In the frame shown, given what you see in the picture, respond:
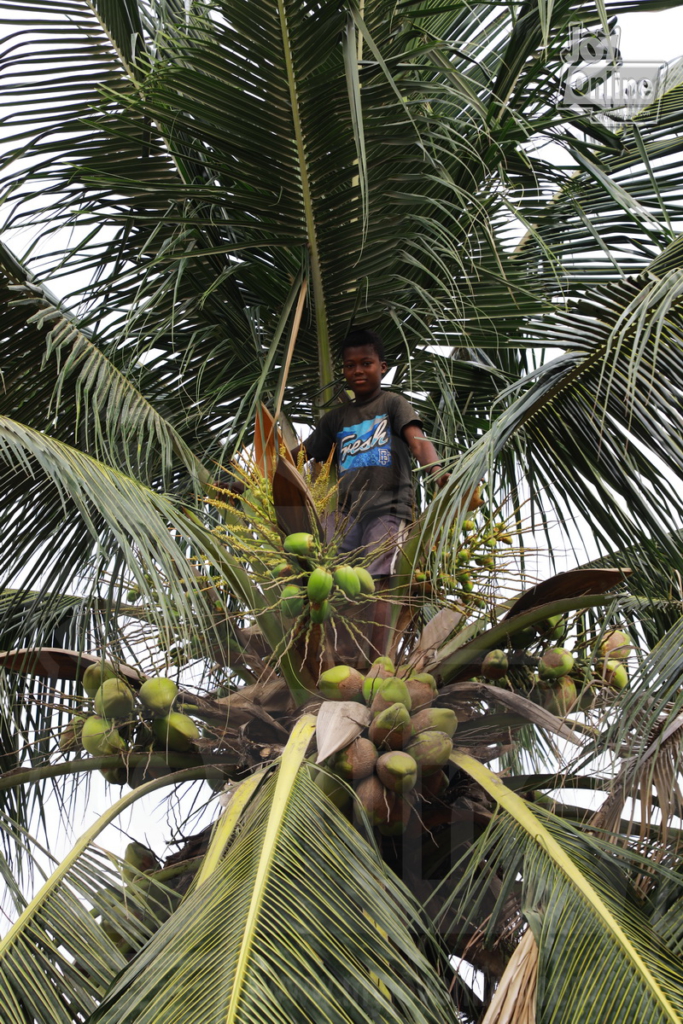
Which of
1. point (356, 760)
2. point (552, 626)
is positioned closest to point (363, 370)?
point (552, 626)

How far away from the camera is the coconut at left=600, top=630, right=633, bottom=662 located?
14.1 ft

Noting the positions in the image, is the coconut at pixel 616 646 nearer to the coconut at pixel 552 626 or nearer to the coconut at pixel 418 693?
the coconut at pixel 552 626

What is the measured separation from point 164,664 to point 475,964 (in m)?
1.42

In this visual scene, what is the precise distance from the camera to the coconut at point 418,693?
3.59m

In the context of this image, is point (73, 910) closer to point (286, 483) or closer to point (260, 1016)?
point (260, 1016)

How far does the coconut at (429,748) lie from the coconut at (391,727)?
0.06m

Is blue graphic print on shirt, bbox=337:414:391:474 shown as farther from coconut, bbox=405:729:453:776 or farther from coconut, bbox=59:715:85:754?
coconut, bbox=59:715:85:754

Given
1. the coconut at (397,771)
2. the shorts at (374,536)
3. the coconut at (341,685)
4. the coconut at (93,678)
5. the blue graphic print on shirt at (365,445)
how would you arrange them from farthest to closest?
1. the blue graphic print on shirt at (365,445)
2. the shorts at (374,536)
3. the coconut at (93,678)
4. the coconut at (341,685)
5. the coconut at (397,771)

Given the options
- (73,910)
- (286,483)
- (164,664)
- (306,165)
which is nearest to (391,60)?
(306,165)

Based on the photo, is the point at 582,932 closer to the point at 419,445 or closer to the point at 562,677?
the point at 562,677

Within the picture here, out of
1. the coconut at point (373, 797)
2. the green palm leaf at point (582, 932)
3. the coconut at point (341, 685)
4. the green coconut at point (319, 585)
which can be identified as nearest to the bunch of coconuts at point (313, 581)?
the green coconut at point (319, 585)

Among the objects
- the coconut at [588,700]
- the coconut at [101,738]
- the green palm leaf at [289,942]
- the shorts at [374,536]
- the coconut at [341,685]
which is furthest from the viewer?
the coconut at [588,700]

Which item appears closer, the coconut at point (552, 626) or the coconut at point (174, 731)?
the coconut at point (174, 731)

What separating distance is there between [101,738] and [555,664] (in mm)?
1592
